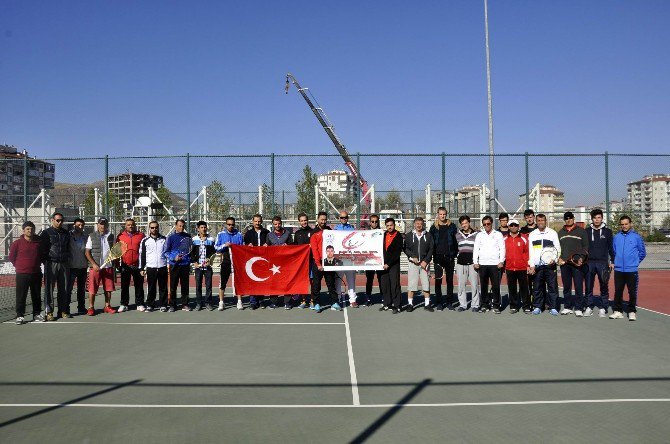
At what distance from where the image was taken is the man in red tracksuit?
10.9 meters

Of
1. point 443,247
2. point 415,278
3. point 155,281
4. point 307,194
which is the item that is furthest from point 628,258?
point 307,194

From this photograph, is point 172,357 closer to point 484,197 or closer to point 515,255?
point 515,255

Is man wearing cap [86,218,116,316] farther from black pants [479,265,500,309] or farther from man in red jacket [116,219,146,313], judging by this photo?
black pants [479,265,500,309]

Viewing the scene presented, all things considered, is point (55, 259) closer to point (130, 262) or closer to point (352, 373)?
point (130, 262)

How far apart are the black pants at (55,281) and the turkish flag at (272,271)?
134 inches

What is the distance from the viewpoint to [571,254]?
34.8 ft

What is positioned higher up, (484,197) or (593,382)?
(484,197)

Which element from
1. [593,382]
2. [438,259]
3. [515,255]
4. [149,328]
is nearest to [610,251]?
[515,255]

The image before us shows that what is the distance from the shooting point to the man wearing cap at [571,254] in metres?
10.5

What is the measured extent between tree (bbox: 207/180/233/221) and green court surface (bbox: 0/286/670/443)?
11.6 m

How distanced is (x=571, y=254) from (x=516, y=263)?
3.42ft

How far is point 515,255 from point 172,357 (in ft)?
22.6

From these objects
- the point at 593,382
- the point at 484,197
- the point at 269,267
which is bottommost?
the point at 593,382

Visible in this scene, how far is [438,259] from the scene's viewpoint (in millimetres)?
11492
